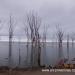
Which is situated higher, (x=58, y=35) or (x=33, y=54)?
(x=58, y=35)

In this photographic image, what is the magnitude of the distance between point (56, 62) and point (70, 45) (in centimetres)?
291

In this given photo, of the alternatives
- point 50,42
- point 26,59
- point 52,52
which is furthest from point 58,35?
point 26,59

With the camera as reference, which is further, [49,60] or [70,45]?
[70,45]

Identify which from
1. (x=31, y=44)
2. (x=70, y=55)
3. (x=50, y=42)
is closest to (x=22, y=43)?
(x=31, y=44)

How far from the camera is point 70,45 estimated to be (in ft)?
69.2

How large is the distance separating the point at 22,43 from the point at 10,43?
117 cm

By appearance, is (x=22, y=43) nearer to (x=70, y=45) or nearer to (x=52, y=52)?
(x=52, y=52)

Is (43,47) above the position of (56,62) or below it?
above

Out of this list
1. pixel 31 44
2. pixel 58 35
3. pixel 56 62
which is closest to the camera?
pixel 56 62

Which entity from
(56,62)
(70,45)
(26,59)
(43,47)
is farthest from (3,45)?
(70,45)

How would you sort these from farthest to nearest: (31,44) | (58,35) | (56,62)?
(58,35), (31,44), (56,62)

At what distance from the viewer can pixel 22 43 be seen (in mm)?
20625

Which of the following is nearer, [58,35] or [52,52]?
[52,52]

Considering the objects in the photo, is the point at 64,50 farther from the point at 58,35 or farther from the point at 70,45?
the point at 58,35
